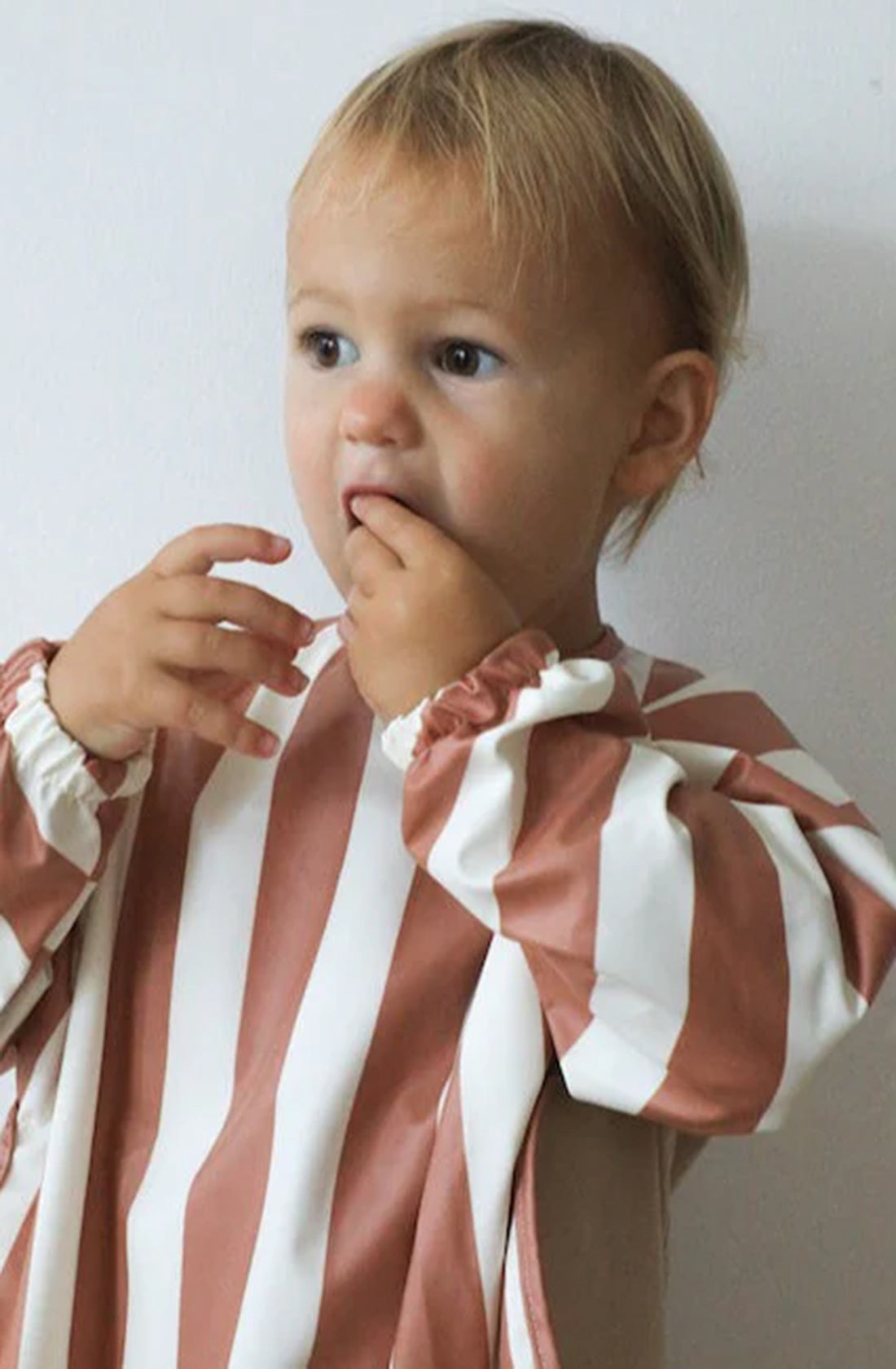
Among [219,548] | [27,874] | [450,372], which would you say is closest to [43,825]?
[27,874]

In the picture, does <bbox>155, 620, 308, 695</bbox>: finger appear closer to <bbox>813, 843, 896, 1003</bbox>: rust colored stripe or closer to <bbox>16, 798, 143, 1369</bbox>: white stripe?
<bbox>16, 798, 143, 1369</bbox>: white stripe

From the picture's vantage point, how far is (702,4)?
98 centimetres

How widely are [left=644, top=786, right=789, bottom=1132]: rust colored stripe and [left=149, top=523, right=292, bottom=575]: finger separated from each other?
20 cm

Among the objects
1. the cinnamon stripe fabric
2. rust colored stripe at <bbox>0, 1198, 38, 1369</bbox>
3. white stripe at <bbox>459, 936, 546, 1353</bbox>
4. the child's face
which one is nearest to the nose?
the child's face

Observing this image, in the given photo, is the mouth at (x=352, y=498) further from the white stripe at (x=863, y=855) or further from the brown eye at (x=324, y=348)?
the white stripe at (x=863, y=855)

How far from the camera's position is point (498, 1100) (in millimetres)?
A: 765

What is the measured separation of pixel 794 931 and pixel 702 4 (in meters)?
0.49

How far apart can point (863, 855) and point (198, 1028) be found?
29 centimetres

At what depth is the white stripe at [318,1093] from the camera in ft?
2.56

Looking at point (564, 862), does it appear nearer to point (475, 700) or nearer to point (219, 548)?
point (475, 700)

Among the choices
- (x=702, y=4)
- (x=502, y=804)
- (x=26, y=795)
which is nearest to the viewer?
(x=502, y=804)

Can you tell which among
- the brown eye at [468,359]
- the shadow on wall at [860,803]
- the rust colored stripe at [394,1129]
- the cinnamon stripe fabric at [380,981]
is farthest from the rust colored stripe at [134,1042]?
the shadow on wall at [860,803]

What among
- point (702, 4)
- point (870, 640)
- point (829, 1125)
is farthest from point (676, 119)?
point (829, 1125)

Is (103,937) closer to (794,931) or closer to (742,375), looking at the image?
(794,931)
